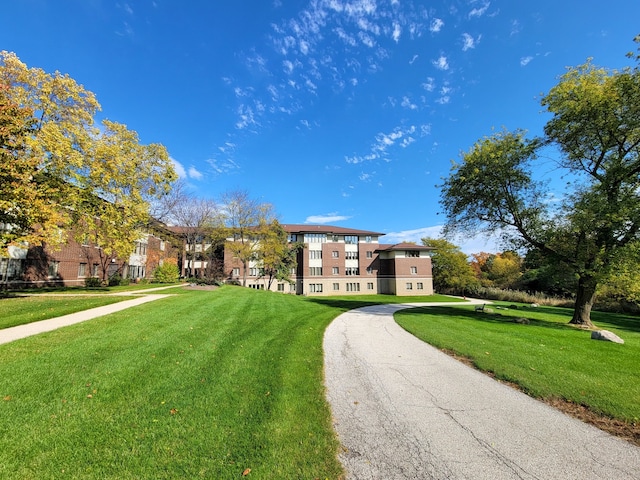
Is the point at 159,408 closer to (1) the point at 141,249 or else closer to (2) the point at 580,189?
(2) the point at 580,189

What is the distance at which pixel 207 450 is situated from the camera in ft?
11.5

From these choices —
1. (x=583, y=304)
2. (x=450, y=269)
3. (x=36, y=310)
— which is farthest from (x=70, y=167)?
(x=450, y=269)

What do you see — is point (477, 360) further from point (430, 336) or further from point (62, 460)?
point (62, 460)

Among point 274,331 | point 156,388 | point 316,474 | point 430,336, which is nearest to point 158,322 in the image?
point 274,331

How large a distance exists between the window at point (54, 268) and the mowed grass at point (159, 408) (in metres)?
24.8

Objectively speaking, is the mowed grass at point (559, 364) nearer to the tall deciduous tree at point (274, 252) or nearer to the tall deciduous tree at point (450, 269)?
the tall deciduous tree at point (274, 252)

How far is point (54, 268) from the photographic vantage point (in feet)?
86.4

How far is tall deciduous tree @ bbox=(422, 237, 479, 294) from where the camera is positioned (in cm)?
5072

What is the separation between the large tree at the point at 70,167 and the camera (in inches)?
490

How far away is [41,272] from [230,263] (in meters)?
23.6

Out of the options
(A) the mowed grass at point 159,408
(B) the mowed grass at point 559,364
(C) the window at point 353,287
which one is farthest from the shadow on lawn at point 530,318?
(C) the window at point 353,287

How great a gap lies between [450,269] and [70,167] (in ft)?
179

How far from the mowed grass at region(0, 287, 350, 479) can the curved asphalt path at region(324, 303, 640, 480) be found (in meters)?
0.54

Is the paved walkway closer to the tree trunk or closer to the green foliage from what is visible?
the green foliage
